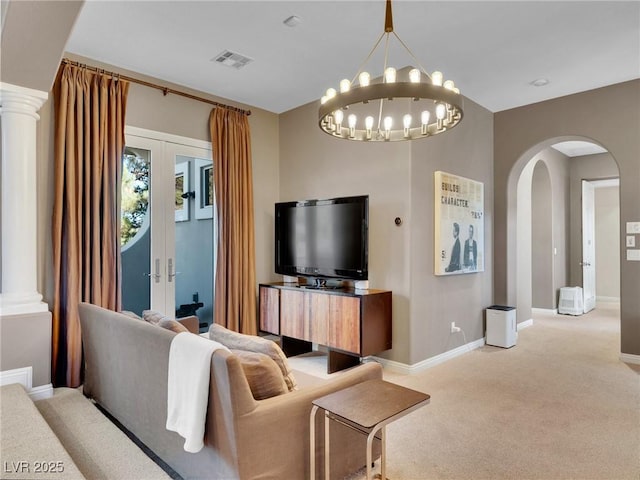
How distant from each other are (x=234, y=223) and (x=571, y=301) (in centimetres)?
595

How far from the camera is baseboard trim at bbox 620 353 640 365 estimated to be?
13.7ft

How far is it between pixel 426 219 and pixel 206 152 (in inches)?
100

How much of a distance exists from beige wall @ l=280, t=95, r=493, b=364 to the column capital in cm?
275

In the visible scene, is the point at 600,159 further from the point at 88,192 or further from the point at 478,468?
the point at 88,192

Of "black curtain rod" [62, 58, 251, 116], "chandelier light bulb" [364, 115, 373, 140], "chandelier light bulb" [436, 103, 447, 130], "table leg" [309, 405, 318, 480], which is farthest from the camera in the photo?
"black curtain rod" [62, 58, 251, 116]

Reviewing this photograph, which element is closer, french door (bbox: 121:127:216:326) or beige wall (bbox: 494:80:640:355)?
french door (bbox: 121:127:216:326)

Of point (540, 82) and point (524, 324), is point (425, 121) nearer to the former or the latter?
point (540, 82)

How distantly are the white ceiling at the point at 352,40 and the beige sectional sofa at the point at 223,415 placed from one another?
7.46 ft

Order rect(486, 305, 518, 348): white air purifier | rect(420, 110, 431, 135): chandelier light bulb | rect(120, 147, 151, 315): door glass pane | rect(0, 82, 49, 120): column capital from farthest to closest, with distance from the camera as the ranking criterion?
rect(486, 305, 518, 348): white air purifier, rect(120, 147, 151, 315): door glass pane, rect(0, 82, 49, 120): column capital, rect(420, 110, 431, 135): chandelier light bulb

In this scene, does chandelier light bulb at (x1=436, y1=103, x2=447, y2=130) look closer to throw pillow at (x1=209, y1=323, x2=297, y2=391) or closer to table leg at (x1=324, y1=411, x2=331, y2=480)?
throw pillow at (x1=209, y1=323, x2=297, y2=391)

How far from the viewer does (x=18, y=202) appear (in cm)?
304

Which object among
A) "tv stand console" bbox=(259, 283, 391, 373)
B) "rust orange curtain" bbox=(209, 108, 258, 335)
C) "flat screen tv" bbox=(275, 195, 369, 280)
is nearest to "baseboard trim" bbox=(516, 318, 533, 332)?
"tv stand console" bbox=(259, 283, 391, 373)

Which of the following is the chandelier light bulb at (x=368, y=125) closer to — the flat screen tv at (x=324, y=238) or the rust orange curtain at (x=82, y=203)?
the flat screen tv at (x=324, y=238)

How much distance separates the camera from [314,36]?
333 centimetres
